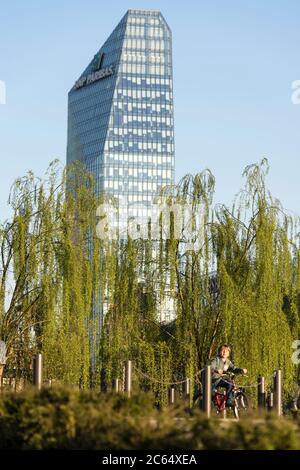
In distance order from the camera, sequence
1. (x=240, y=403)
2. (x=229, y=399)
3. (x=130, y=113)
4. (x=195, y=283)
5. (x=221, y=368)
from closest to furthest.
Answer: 1. (x=221, y=368)
2. (x=229, y=399)
3. (x=240, y=403)
4. (x=195, y=283)
5. (x=130, y=113)

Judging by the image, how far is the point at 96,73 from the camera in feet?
566

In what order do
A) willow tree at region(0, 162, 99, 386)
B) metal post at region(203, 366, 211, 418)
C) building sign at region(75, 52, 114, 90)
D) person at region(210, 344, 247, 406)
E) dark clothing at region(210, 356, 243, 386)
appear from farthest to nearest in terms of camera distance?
building sign at region(75, 52, 114, 90) → willow tree at region(0, 162, 99, 386) → dark clothing at region(210, 356, 243, 386) → person at region(210, 344, 247, 406) → metal post at region(203, 366, 211, 418)

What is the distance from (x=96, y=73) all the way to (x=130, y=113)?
35.2ft

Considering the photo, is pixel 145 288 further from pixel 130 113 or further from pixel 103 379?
pixel 130 113

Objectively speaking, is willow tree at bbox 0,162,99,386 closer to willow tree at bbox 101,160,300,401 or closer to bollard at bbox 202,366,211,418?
willow tree at bbox 101,160,300,401

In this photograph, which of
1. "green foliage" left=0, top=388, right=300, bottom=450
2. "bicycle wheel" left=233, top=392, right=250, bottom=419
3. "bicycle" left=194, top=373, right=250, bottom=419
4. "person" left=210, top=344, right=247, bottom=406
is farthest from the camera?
"bicycle wheel" left=233, top=392, right=250, bottom=419

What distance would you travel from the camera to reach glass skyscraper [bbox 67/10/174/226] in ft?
534

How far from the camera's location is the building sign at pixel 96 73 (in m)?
171

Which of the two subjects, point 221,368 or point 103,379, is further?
point 103,379

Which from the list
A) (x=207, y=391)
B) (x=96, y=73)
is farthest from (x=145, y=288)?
(x=96, y=73)

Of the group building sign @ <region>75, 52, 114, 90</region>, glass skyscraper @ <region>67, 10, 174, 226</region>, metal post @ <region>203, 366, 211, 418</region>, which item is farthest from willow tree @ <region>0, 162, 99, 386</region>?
building sign @ <region>75, 52, 114, 90</region>

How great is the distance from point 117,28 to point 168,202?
150493mm
